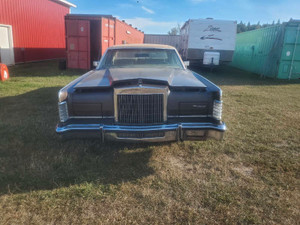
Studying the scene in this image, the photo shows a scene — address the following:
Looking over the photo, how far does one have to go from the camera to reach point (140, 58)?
4.70m

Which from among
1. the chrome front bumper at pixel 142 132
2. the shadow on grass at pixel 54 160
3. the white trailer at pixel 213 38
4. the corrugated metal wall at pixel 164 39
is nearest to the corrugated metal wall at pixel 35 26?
the corrugated metal wall at pixel 164 39

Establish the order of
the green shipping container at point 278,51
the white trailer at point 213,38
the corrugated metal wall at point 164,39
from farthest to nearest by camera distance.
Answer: the corrugated metal wall at point 164,39
the white trailer at point 213,38
the green shipping container at point 278,51

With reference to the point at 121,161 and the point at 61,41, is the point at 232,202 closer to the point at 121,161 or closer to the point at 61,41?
the point at 121,161

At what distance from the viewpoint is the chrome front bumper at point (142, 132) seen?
9.52 feet

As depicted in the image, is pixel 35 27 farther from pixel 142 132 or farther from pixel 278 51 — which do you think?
pixel 142 132

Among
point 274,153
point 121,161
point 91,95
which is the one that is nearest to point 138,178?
point 121,161

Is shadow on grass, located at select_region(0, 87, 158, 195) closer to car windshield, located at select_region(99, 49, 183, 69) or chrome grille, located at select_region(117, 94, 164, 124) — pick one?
chrome grille, located at select_region(117, 94, 164, 124)

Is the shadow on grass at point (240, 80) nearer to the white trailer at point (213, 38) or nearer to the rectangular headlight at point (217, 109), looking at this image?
the white trailer at point (213, 38)

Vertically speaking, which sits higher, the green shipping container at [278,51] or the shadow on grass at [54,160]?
the green shipping container at [278,51]

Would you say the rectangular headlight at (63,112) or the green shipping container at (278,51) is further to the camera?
the green shipping container at (278,51)

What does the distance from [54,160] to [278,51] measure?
13118 mm

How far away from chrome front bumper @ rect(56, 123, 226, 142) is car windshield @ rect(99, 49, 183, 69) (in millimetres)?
1904

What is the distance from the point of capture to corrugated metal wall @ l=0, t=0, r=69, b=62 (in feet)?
52.3

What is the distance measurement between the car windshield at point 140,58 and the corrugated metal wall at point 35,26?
14.1 m
